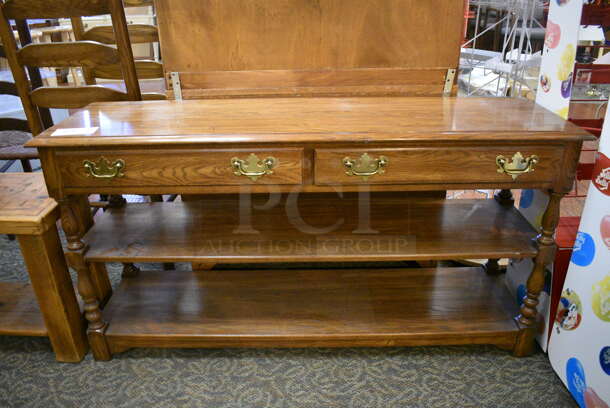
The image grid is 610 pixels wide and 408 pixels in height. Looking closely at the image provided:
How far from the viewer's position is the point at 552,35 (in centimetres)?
143

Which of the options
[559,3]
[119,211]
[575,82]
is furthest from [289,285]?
[559,3]

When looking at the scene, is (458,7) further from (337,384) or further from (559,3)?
(337,384)

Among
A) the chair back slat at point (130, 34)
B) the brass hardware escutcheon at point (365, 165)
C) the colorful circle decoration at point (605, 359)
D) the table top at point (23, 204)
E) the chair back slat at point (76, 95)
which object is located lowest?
the colorful circle decoration at point (605, 359)

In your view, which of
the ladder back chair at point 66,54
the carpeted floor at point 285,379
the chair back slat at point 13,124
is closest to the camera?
the carpeted floor at point 285,379

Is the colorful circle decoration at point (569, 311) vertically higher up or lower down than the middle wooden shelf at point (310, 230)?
lower down

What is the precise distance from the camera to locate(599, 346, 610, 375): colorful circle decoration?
1.25 m

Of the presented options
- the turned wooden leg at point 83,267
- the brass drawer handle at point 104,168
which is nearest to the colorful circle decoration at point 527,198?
the brass drawer handle at point 104,168

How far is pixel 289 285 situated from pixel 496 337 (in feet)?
2.58

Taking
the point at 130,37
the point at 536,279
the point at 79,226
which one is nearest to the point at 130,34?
the point at 130,37

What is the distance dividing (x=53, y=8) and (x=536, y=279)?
6.46 feet

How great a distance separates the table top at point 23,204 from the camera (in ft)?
4.45

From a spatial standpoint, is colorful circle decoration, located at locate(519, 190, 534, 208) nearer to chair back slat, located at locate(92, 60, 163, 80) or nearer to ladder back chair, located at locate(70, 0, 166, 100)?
ladder back chair, located at locate(70, 0, 166, 100)

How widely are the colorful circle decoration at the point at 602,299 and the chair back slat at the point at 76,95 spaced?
180cm

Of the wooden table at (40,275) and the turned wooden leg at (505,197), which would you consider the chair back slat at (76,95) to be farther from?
the turned wooden leg at (505,197)
